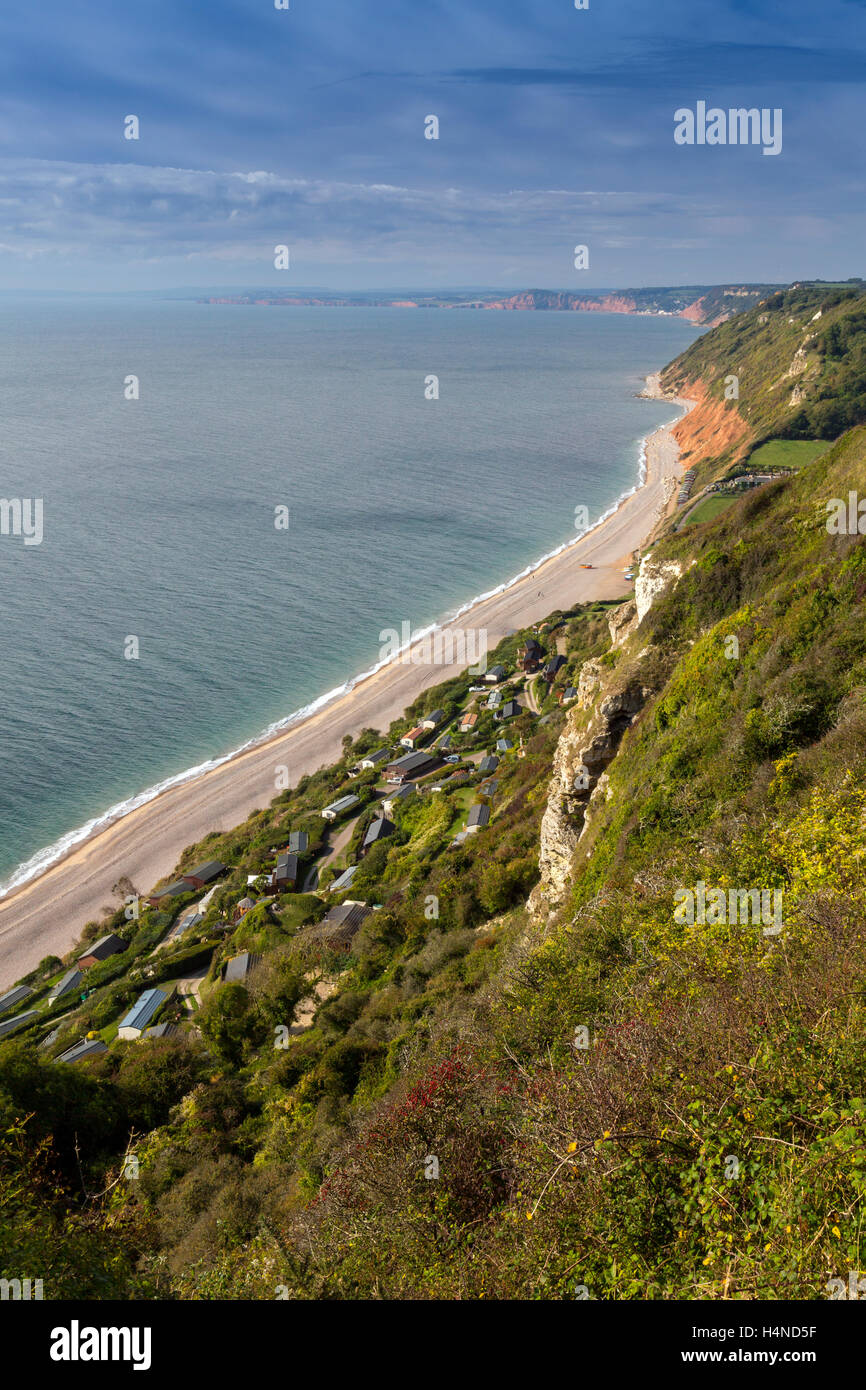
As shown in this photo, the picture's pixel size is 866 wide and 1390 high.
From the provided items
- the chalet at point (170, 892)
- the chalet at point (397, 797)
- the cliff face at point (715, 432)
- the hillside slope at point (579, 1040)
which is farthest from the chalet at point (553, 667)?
the cliff face at point (715, 432)

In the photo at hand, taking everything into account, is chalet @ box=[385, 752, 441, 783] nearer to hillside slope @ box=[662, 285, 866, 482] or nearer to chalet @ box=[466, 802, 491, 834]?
chalet @ box=[466, 802, 491, 834]

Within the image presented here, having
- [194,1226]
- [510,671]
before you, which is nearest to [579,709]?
[194,1226]

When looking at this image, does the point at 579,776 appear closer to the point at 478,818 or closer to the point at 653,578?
the point at 653,578

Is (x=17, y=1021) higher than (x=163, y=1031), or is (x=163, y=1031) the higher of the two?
(x=163, y=1031)

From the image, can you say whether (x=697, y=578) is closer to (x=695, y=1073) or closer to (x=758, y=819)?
(x=758, y=819)

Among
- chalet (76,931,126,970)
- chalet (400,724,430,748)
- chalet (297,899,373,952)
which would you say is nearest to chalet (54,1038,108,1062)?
chalet (76,931,126,970)

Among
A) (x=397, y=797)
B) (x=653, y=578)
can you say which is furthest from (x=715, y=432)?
(x=653, y=578)

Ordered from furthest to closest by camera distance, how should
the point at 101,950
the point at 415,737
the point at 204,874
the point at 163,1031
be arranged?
the point at 415,737 < the point at 204,874 < the point at 101,950 < the point at 163,1031

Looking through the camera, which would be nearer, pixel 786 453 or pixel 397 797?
pixel 397 797
